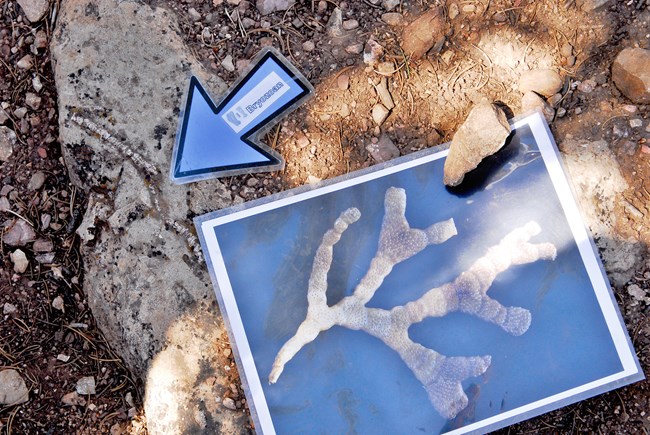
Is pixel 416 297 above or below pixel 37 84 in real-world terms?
below

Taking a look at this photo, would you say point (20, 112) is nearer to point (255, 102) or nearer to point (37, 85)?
point (37, 85)

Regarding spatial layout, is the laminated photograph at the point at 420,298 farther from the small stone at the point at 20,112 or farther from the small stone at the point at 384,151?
the small stone at the point at 20,112

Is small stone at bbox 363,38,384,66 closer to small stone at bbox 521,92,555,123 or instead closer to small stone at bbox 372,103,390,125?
small stone at bbox 372,103,390,125

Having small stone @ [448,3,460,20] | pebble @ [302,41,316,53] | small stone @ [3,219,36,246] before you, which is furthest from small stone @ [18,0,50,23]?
small stone @ [448,3,460,20]

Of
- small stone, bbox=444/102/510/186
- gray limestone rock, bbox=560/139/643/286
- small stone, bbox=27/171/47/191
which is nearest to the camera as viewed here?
small stone, bbox=444/102/510/186

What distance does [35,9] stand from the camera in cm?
161

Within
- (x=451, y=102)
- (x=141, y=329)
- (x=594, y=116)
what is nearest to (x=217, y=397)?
(x=141, y=329)

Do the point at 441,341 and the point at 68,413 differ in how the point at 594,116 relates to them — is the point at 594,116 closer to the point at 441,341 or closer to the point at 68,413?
the point at 441,341

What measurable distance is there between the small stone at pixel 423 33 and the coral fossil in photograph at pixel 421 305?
39 centimetres

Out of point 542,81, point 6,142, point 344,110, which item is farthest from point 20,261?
point 542,81

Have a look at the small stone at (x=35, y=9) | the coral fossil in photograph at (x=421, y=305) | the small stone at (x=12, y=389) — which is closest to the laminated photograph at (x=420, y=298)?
the coral fossil in photograph at (x=421, y=305)

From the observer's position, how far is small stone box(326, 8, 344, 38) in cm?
153

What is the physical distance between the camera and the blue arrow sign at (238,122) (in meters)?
1.49

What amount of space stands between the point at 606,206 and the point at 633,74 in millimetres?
312
